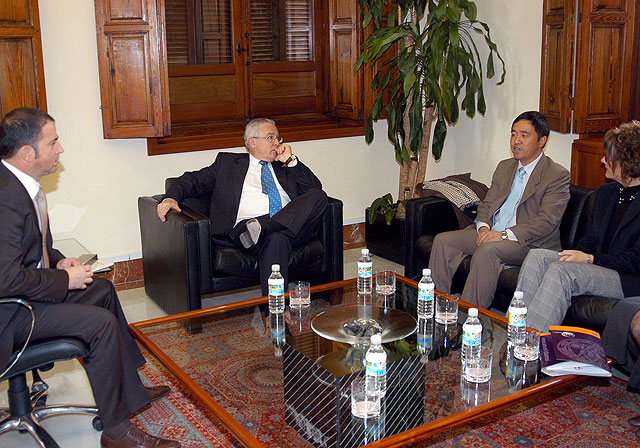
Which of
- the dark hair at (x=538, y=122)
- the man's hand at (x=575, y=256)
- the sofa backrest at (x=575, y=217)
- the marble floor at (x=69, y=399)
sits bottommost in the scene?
the marble floor at (x=69, y=399)

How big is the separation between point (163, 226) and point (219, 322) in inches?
45.2

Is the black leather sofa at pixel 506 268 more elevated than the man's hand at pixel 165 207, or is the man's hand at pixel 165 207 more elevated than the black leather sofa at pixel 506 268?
the man's hand at pixel 165 207

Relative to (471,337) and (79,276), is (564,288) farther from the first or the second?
(79,276)

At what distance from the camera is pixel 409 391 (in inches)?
100

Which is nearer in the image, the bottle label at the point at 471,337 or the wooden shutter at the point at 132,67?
the bottle label at the point at 471,337

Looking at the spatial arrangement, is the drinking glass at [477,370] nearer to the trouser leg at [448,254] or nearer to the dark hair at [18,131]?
the trouser leg at [448,254]

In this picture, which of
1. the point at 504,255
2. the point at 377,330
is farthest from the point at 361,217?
the point at 377,330

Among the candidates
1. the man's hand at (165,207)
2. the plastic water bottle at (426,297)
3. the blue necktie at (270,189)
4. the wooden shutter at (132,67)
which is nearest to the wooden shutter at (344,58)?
the blue necktie at (270,189)

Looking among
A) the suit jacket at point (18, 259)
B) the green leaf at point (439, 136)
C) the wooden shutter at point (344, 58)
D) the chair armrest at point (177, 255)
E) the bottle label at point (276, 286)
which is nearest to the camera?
the suit jacket at point (18, 259)

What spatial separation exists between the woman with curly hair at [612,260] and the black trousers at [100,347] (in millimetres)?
1856

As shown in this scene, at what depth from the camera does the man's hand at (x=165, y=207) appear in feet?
13.8

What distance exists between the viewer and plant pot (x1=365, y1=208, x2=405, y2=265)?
5.28 metres

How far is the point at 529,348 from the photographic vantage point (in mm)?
2820

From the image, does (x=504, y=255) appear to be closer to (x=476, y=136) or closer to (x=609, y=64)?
(x=609, y=64)
